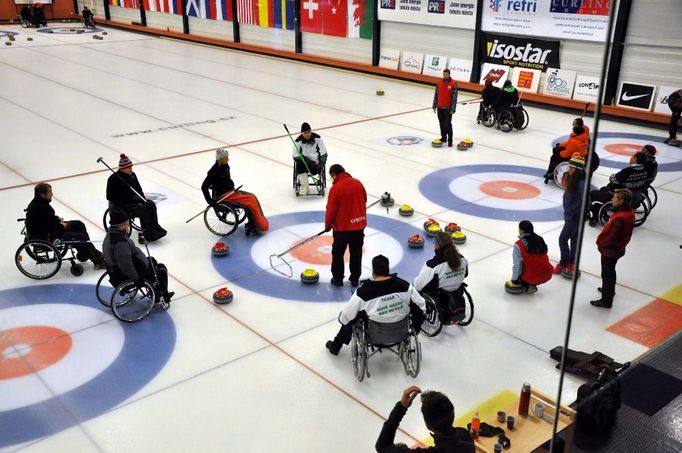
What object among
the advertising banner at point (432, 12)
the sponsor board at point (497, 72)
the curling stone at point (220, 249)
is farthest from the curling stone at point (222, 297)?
the advertising banner at point (432, 12)

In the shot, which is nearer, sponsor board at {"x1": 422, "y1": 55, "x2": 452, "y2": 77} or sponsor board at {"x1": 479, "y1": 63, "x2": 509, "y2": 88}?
sponsor board at {"x1": 479, "y1": 63, "x2": 509, "y2": 88}

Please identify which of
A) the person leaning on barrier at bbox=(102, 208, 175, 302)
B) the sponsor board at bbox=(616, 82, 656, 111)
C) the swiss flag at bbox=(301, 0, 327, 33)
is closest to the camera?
the person leaning on barrier at bbox=(102, 208, 175, 302)

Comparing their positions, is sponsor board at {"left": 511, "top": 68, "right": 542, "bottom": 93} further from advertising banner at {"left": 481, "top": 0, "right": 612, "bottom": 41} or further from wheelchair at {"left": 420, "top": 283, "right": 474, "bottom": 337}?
wheelchair at {"left": 420, "top": 283, "right": 474, "bottom": 337}

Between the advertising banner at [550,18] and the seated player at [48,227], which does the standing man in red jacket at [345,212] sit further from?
the advertising banner at [550,18]

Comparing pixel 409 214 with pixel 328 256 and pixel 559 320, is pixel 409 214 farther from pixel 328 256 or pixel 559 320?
pixel 559 320

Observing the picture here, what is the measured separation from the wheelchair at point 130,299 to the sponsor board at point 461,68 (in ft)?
53.7

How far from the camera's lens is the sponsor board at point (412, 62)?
76.1 ft

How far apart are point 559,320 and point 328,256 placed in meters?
3.33

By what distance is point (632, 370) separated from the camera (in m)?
6.36

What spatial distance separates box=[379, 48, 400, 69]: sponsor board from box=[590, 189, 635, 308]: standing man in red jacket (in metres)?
17.5

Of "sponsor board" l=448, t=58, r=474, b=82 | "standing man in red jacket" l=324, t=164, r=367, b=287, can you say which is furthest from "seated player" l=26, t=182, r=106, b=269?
"sponsor board" l=448, t=58, r=474, b=82

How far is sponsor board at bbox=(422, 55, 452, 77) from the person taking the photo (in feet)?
73.6

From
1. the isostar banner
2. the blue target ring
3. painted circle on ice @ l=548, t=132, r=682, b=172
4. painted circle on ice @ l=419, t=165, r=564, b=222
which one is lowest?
the blue target ring

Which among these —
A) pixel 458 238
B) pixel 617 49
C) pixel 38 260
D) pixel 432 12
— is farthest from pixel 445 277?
pixel 432 12
